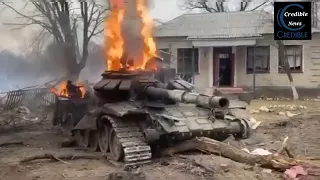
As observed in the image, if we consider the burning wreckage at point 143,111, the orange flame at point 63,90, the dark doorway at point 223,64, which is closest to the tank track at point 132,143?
the burning wreckage at point 143,111

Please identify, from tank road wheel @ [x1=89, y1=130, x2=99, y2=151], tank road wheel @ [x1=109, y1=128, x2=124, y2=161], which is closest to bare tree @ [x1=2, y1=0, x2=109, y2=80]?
tank road wheel @ [x1=89, y1=130, x2=99, y2=151]

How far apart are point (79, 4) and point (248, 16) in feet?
20.8

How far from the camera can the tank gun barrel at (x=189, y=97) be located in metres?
8.22

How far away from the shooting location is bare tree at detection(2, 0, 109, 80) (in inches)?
634

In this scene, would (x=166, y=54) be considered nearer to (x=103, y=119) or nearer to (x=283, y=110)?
(x=283, y=110)

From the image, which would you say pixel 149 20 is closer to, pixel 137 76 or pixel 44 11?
pixel 137 76

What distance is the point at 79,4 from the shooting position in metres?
16.1

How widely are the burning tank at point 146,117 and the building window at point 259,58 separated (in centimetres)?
861

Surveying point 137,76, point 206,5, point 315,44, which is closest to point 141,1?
point 137,76

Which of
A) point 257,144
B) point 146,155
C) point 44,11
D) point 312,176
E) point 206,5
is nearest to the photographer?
point 312,176

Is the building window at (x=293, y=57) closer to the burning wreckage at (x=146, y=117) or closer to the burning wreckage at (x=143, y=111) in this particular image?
the burning wreckage at (x=143, y=111)

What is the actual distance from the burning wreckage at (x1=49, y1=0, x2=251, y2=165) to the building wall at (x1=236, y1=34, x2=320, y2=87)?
7.33 metres

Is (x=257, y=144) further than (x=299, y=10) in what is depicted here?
Yes

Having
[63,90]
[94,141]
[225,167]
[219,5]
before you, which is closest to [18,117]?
[63,90]
